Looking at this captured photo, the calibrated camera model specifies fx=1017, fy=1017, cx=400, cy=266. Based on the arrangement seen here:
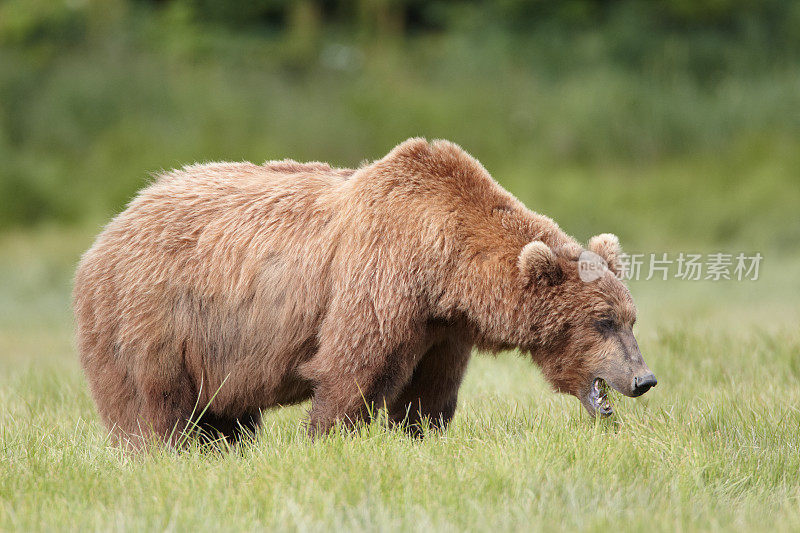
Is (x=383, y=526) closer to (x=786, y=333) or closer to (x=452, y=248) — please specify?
(x=452, y=248)

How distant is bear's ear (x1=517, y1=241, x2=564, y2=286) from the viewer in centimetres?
482

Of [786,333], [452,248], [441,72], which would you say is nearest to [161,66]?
[441,72]

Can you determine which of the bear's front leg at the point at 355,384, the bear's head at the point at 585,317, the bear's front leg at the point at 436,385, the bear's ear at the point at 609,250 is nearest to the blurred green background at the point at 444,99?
the bear's ear at the point at 609,250

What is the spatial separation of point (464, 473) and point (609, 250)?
1553mm

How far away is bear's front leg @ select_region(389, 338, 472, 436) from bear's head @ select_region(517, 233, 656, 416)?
0.47m

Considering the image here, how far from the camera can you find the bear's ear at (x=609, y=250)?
527 centimetres

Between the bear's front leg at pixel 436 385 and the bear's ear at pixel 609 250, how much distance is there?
32.7 inches

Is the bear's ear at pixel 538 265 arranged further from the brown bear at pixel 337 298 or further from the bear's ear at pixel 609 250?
the bear's ear at pixel 609 250

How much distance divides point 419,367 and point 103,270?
1.81 m

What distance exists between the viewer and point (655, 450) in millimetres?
4750

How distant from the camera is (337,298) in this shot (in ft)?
16.5

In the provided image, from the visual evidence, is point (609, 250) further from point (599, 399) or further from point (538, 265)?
point (599, 399)

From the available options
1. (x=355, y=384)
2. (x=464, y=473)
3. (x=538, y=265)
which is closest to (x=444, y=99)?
(x=538, y=265)

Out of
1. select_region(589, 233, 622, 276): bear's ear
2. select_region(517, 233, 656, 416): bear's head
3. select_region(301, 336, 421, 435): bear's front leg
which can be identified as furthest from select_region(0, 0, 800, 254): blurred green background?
select_region(301, 336, 421, 435): bear's front leg
